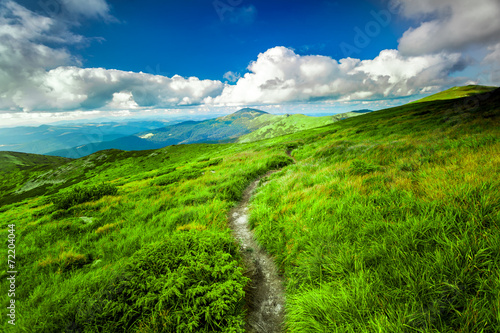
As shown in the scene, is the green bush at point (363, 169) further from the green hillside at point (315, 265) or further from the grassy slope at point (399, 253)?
the grassy slope at point (399, 253)

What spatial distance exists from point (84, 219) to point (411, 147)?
1698 cm

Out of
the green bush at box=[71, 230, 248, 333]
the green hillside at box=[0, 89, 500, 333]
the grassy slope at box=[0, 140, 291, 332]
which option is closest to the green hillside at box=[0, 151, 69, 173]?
the grassy slope at box=[0, 140, 291, 332]

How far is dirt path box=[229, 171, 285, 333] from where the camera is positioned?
11.4 feet

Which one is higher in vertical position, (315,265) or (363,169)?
(363,169)

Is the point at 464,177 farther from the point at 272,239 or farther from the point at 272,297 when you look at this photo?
the point at 272,297

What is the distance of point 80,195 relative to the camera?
33.3 feet

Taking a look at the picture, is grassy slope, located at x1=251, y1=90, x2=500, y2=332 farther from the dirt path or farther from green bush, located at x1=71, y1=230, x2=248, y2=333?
green bush, located at x1=71, y1=230, x2=248, y2=333

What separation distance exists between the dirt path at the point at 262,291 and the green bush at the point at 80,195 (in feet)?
32.0

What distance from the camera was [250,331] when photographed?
3.29 meters

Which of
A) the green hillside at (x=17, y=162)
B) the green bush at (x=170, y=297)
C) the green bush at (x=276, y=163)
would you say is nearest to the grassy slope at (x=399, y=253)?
the green bush at (x=170, y=297)

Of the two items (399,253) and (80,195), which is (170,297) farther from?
(80,195)

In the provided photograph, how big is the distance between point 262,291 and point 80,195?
1170cm

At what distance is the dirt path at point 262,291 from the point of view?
3.47 m

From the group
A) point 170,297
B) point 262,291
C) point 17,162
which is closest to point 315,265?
point 262,291
